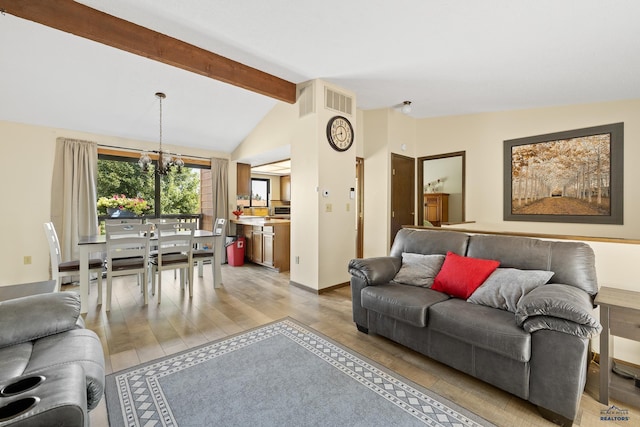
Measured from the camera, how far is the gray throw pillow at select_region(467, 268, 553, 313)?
1.97 m

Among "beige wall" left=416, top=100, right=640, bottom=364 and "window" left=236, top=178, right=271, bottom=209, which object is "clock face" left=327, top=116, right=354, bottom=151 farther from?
"window" left=236, top=178, right=271, bottom=209

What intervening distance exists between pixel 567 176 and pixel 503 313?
124 inches

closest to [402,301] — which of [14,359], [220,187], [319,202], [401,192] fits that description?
[319,202]

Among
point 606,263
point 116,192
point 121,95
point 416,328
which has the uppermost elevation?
point 121,95

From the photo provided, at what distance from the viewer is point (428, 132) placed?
17.3ft

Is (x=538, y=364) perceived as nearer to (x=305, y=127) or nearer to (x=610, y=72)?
(x=610, y=72)

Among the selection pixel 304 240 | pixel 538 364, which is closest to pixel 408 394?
pixel 538 364

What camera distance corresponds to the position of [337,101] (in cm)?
402

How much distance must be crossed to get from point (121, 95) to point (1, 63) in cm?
109

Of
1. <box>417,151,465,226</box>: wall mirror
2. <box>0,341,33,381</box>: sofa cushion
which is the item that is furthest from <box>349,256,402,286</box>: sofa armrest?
<box>417,151,465,226</box>: wall mirror

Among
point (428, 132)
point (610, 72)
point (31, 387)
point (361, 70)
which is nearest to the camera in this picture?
point (31, 387)

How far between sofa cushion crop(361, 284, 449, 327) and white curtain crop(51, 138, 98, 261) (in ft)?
14.9

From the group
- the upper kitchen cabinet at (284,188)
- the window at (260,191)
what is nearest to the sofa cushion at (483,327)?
the window at (260,191)

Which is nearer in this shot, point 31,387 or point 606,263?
point 31,387
